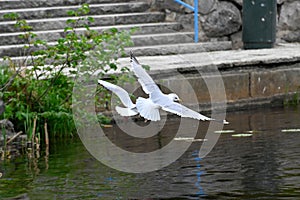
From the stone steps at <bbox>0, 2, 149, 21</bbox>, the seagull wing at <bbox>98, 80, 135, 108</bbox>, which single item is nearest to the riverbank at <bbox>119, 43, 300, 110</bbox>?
the stone steps at <bbox>0, 2, 149, 21</bbox>

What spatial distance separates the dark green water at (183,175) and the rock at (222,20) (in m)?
3.55

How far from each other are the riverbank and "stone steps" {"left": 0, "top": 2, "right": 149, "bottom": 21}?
156cm

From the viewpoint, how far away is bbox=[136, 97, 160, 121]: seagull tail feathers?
5.56m

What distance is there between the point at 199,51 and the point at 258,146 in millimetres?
3706

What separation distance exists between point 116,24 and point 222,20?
1.30 metres

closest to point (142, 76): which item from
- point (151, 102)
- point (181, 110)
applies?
point (151, 102)

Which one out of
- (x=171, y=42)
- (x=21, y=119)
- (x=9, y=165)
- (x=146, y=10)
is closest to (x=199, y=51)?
(x=171, y=42)

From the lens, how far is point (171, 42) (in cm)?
1051

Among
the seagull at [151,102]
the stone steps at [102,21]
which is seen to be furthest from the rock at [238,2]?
the seagull at [151,102]

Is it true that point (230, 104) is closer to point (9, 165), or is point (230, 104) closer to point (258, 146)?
point (258, 146)

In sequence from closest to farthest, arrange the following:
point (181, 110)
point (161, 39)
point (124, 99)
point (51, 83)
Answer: point (181, 110)
point (124, 99)
point (51, 83)
point (161, 39)

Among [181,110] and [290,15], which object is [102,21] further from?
[181,110]

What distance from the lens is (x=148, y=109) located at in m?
5.64

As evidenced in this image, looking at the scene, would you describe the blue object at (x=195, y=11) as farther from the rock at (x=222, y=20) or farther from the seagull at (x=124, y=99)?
the seagull at (x=124, y=99)
